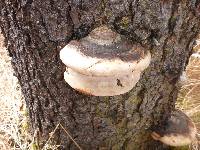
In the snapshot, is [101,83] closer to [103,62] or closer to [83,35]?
[103,62]

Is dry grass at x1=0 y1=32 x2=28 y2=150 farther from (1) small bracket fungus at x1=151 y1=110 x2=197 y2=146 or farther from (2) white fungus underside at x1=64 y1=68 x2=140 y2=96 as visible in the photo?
(2) white fungus underside at x1=64 y1=68 x2=140 y2=96

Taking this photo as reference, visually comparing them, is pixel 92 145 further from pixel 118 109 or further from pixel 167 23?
pixel 167 23

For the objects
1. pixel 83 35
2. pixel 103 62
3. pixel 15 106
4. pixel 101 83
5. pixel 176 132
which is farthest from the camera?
pixel 15 106

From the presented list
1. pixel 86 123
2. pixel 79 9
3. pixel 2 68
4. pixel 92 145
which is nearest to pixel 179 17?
pixel 79 9

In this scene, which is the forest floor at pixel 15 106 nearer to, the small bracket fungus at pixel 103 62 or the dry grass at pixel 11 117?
the dry grass at pixel 11 117

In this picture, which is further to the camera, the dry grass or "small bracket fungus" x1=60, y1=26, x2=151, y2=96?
the dry grass

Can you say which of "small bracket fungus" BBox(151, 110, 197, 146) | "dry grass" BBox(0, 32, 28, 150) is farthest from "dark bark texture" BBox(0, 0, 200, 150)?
"dry grass" BBox(0, 32, 28, 150)

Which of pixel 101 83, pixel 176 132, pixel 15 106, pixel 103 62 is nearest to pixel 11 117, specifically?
pixel 15 106
